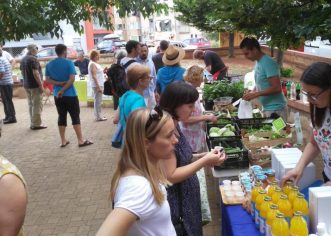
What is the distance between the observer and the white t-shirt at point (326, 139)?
248 centimetres

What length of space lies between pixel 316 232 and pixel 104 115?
8.33 metres

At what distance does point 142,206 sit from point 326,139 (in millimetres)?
1544

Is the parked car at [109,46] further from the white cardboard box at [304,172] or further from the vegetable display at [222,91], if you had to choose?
the white cardboard box at [304,172]

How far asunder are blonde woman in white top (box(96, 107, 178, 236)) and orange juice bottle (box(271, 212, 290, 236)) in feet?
1.88

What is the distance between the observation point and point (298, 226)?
76.7 inches

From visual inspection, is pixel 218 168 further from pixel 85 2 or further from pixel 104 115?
pixel 104 115

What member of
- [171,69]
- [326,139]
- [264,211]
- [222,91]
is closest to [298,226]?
[264,211]

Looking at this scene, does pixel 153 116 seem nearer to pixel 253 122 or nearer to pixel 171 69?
pixel 253 122

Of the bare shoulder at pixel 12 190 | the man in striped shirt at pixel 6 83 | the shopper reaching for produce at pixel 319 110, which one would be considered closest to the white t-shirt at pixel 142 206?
the bare shoulder at pixel 12 190

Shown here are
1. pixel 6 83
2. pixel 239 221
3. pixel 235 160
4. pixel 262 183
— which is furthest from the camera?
pixel 6 83

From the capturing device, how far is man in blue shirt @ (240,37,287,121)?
434 cm

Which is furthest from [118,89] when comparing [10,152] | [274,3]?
[274,3]

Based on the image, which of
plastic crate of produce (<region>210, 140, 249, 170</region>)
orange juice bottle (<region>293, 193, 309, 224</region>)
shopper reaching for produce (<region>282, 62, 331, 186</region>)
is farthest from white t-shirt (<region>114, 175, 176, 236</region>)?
plastic crate of produce (<region>210, 140, 249, 170</region>)

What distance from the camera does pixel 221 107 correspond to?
5.30 meters
